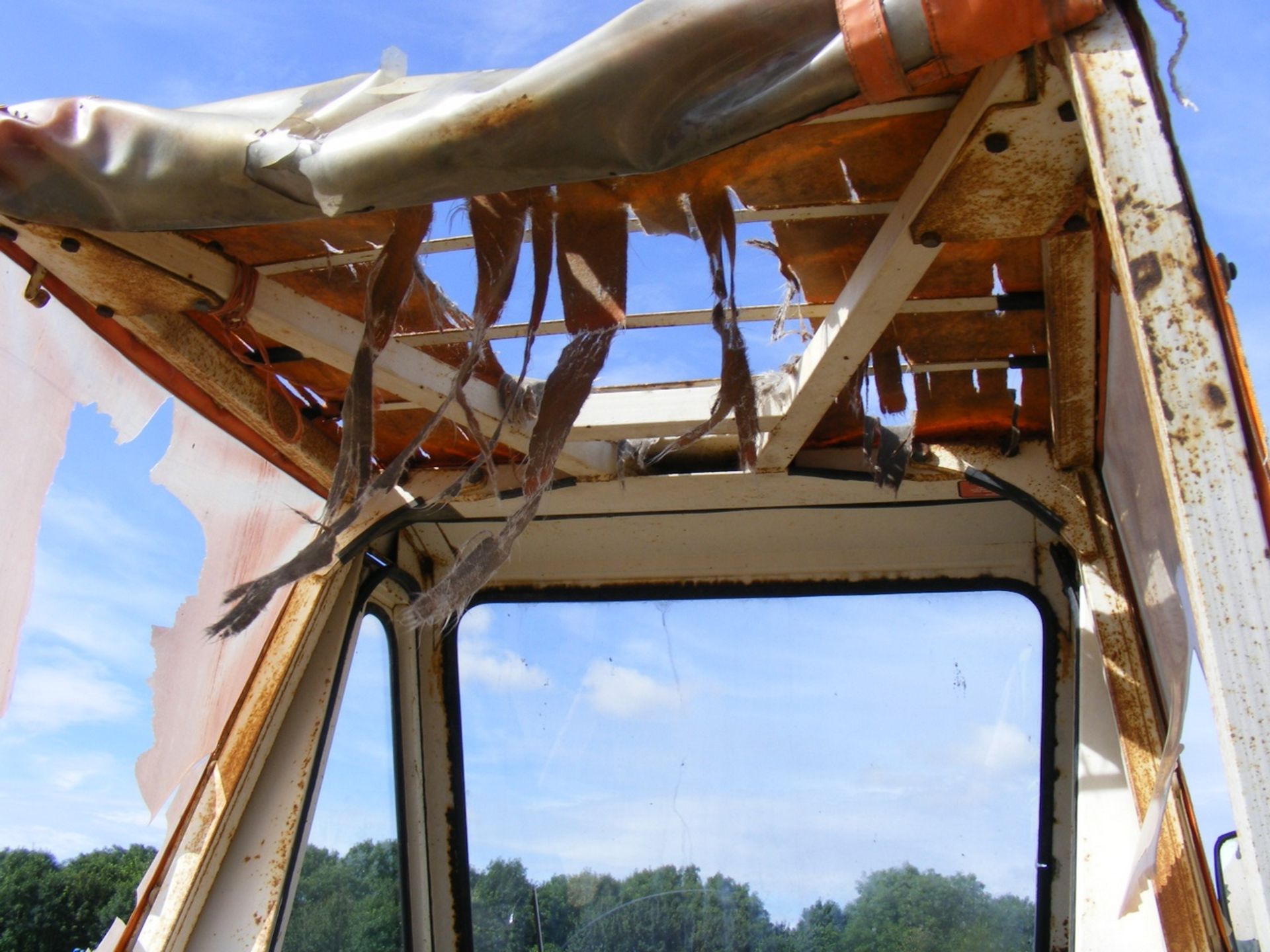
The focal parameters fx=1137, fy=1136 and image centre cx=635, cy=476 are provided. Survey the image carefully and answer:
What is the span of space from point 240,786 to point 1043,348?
7.04 ft

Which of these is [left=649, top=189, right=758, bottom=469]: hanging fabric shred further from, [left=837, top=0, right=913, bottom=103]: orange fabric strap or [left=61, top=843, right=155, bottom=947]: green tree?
[left=61, top=843, right=155, bottom=947]: green tree

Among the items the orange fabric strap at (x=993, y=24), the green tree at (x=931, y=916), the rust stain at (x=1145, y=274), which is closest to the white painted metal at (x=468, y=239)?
the orange fabric strap at (x=993, y=24)

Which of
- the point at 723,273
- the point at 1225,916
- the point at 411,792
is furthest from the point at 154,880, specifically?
the point at 1225,916

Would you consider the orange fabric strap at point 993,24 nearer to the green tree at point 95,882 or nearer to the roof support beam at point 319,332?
the roof support beam at point 319,332

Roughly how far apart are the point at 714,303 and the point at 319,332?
0.83 m

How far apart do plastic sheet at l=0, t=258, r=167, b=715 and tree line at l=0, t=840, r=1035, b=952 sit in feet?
3.00

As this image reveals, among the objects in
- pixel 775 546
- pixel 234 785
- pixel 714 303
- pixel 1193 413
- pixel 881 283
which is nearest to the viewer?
pixel 1193 413

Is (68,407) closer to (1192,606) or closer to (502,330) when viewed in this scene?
(502,330)

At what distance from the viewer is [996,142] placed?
170 centimetres

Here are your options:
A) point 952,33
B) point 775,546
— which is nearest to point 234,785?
point 775,546

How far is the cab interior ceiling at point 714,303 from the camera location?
6.07 feet

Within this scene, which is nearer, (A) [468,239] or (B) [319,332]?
(A) [468,239]

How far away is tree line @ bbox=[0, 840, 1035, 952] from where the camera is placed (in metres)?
3.05

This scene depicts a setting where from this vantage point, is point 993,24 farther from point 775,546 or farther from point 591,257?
point 775,546
